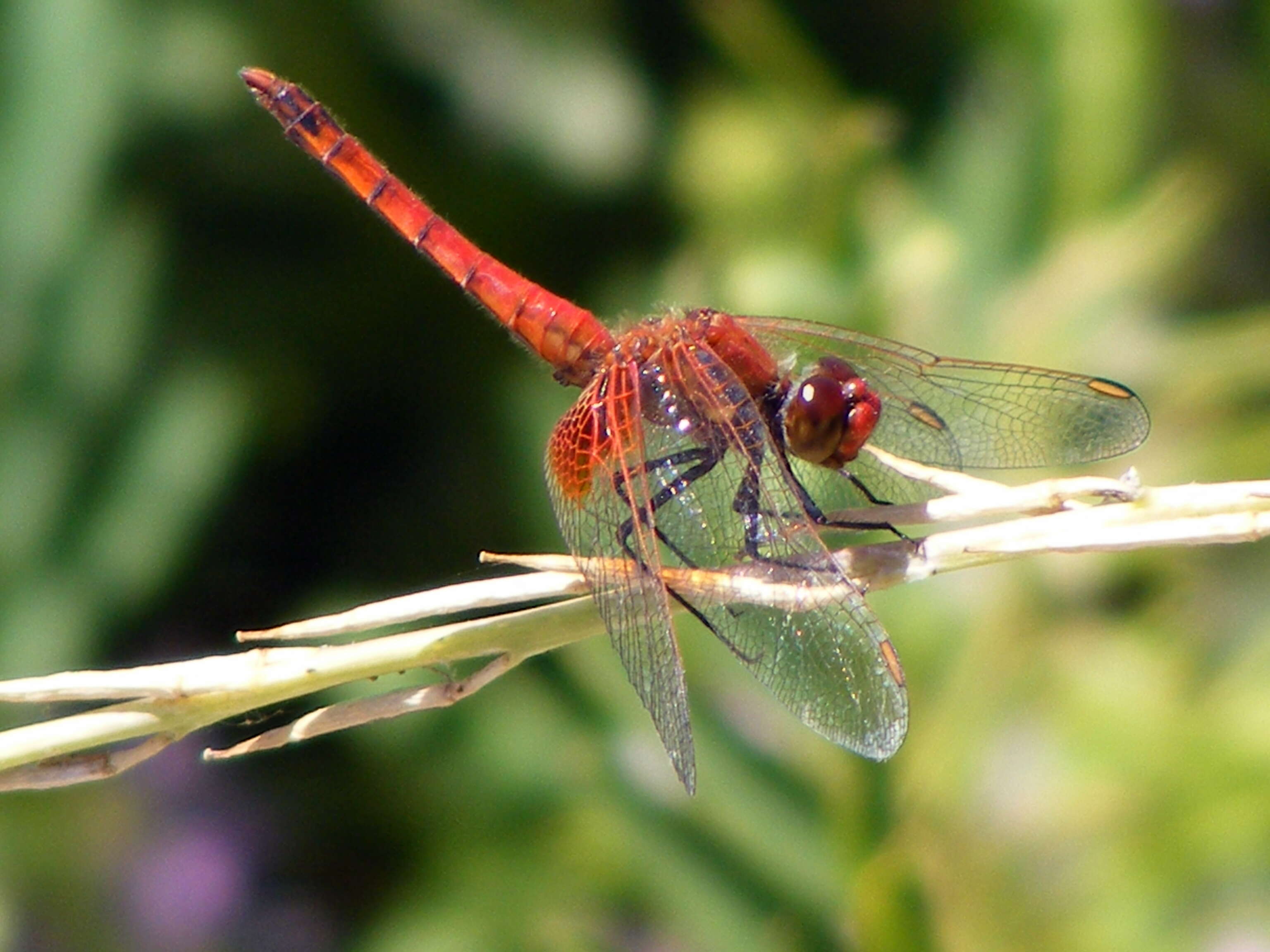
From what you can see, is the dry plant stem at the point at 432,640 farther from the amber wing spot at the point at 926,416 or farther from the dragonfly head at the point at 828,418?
the amber wing spot at the point at 926,416

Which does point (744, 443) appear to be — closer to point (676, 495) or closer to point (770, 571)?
point (676, 495)

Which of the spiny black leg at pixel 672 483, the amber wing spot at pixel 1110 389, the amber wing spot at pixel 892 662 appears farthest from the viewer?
the amber wing spot at pixel 1110 389

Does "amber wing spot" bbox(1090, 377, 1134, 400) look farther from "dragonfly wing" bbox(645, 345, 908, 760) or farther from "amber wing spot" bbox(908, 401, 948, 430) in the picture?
"dragonfly wing" bbox(645, 345, 908, 760)

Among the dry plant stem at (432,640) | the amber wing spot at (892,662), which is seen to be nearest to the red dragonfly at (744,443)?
the amber wing spot at (892,662)

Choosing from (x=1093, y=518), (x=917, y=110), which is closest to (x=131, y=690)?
→ (x=1093, y=518)

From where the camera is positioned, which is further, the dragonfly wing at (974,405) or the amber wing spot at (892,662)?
the dragonfly wing at (974,405)

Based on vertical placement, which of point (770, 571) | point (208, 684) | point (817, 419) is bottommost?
point (208, 684)

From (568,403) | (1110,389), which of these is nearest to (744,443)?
(1110,389)

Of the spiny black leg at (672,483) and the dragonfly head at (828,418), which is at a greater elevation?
the dragonfly head at (828,418)
